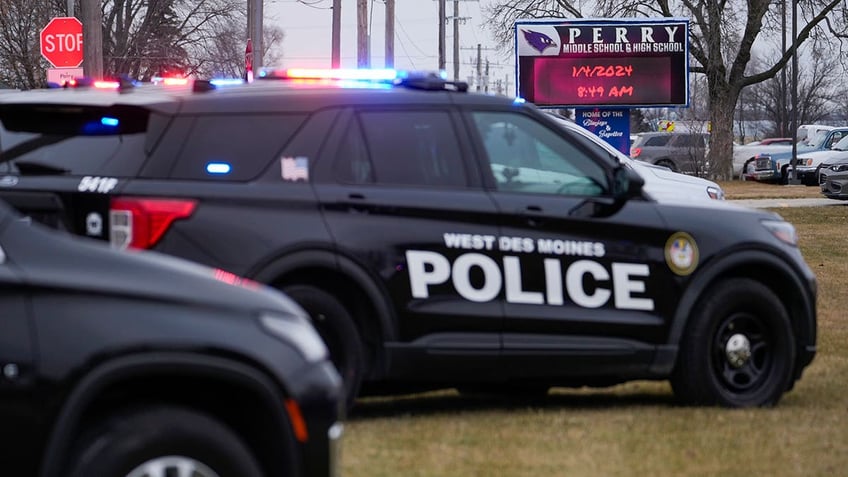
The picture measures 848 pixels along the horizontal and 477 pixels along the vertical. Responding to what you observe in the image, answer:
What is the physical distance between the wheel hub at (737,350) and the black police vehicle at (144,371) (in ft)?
13.3

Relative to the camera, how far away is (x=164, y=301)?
4457 mm

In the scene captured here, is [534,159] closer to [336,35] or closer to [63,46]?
[63,46]

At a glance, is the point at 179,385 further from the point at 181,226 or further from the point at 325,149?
the point at 325,149

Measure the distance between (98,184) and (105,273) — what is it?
102 inches

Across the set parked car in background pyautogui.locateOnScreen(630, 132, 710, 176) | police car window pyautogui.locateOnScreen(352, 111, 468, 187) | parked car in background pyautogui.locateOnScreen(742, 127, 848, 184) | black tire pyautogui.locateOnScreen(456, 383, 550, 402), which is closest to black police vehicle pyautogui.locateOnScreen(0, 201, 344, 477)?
police car window pyautogui.locateOnScreen(352, 111, 468, 187)

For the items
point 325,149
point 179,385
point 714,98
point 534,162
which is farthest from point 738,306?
point 714,98

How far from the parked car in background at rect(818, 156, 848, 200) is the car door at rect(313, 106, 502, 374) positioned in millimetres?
22270

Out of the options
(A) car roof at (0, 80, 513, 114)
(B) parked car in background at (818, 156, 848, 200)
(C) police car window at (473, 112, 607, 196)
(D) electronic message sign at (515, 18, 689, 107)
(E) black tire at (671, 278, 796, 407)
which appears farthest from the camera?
(B) parked car in background at (818, 156, 848, 200)

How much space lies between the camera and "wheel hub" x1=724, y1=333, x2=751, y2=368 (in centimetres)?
822

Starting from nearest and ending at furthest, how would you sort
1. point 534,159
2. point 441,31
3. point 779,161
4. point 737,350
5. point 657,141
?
point 534,159, point 737,350, point 779,161, point 657,141, point 441,31

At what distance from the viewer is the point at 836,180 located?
28.6m

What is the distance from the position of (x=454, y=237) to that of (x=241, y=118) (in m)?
1.24

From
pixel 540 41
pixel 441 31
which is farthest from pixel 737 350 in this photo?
pixel 441 31

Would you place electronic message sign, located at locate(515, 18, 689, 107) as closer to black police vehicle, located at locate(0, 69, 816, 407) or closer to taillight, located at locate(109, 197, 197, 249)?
black police vehicle, located at locate(0, 69, 816, 407)
